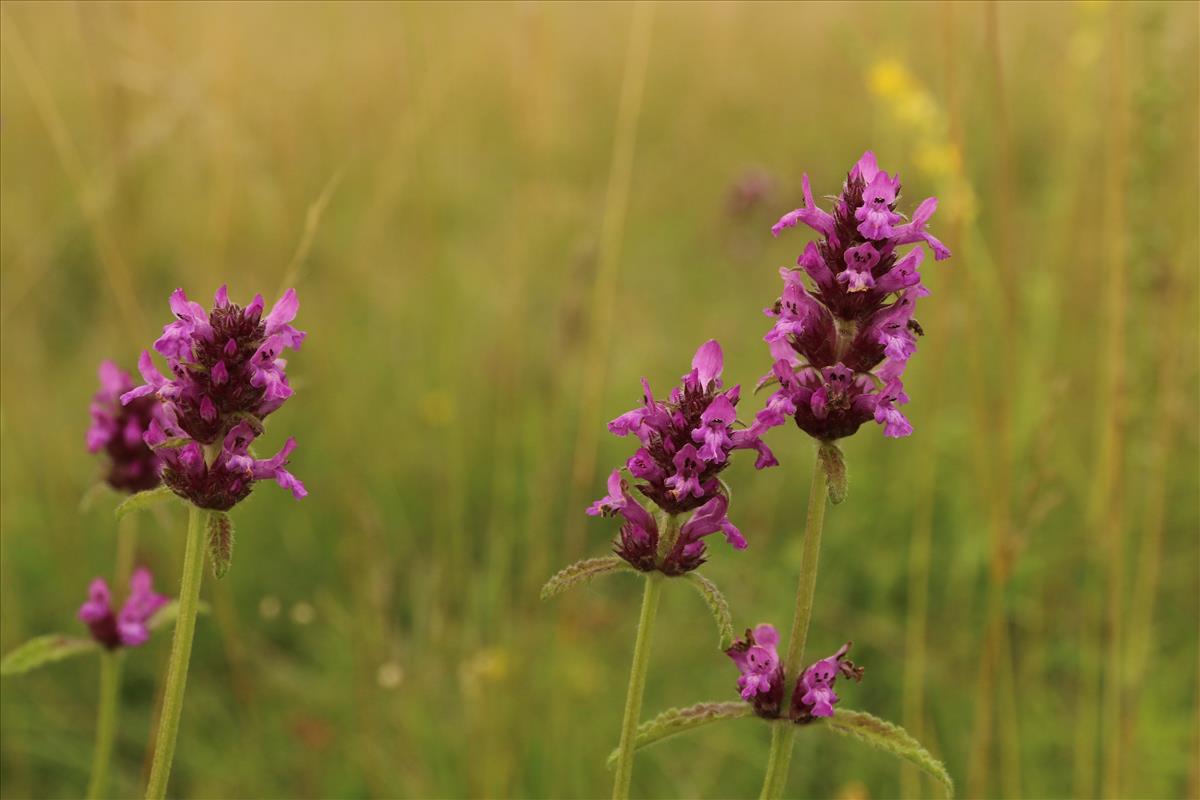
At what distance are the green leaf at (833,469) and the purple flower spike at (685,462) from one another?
61 mm

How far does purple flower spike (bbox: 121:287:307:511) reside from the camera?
132cm

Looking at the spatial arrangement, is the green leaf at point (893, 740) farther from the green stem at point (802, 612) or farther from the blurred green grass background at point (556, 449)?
the blurred green grass background at point (556, 449)

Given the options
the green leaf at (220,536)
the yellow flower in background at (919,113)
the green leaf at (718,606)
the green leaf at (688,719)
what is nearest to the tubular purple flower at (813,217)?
the green leaf at (718,606)

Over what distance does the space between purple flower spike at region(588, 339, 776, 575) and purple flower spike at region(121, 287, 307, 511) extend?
0.33 m

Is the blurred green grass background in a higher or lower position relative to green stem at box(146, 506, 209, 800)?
higher

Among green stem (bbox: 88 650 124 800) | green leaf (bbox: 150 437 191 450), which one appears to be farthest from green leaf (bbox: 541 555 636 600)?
green stem (bbox: 88 650 124 800)

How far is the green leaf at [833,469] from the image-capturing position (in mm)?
1234

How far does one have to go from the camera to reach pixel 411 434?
13.8 ft

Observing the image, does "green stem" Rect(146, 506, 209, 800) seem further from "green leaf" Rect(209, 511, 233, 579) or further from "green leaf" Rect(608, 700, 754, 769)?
"green leaf" Rect(608, 700, 754, 769)

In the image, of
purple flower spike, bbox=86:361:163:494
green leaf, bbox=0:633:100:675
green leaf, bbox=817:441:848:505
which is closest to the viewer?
green leaf, bbox=817:441:848:505

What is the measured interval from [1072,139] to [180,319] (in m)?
3.15

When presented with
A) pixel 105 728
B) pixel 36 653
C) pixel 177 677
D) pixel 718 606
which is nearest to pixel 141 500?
pixel 177 677

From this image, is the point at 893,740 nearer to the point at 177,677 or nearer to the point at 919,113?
the point at 177,677

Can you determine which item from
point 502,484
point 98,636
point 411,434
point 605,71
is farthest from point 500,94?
point 98,636
